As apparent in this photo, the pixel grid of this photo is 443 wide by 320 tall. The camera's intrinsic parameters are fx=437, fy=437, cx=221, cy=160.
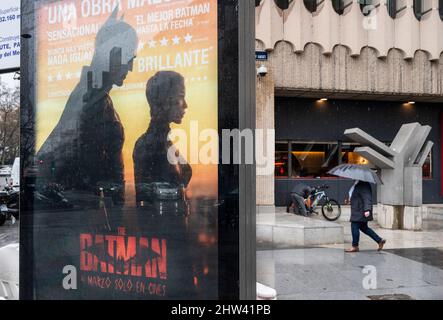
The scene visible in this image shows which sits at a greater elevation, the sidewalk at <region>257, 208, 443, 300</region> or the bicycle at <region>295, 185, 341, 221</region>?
the bicycle at <region>295, 185, 341, 221</region>

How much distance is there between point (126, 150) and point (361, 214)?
6.33 m

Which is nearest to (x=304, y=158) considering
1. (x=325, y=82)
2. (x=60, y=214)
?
(x=325, y=82)

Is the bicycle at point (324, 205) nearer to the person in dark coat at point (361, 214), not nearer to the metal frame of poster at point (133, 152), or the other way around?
the person in dark coat at point (361, 214)

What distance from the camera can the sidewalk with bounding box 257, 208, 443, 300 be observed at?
5848 mm

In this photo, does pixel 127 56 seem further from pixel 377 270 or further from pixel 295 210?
pixel 295 210

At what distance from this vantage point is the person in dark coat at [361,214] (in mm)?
8469

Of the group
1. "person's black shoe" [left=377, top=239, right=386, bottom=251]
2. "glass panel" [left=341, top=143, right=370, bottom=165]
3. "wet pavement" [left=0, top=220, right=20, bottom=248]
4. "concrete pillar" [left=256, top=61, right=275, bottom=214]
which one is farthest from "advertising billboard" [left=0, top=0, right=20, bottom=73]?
"glass panel" [left=341, top=143, right=370, bottom=165]

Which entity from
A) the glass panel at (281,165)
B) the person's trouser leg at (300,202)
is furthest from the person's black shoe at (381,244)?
the glass panel at (281,165)

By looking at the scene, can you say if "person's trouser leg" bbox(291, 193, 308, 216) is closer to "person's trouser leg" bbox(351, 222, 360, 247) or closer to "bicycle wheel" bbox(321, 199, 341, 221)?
"bicycle wheel" bbox(321, 199, 341, 221)

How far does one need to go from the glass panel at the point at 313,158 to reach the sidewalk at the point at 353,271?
774cm

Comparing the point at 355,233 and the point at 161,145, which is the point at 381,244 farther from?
the point at 161,145

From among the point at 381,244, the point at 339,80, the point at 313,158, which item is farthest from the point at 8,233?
the point at 339,80

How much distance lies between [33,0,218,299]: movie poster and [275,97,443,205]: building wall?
1381 cm
